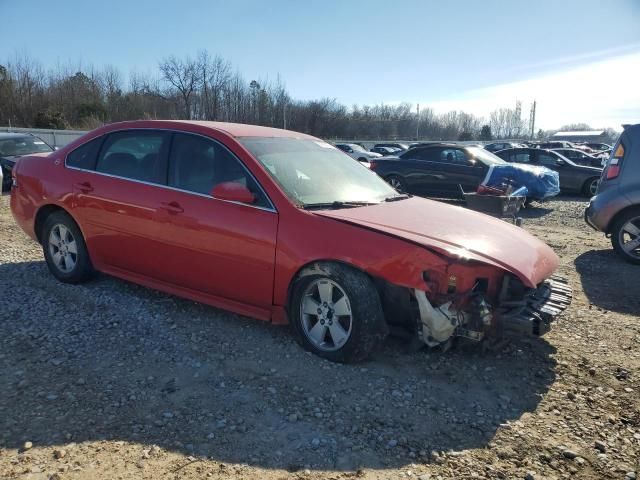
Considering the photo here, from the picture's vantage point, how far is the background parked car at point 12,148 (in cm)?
1263

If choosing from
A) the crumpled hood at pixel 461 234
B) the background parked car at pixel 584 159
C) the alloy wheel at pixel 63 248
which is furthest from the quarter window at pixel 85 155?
the background parked car at pixel 584 159

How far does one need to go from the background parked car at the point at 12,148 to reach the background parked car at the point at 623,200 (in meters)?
12.8

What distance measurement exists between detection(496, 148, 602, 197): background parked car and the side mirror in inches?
521

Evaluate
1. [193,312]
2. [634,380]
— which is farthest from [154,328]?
[634,380]

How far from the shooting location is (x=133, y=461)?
102 inches

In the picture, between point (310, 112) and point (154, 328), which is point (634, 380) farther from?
point (310, 112)

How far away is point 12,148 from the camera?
13.4 m

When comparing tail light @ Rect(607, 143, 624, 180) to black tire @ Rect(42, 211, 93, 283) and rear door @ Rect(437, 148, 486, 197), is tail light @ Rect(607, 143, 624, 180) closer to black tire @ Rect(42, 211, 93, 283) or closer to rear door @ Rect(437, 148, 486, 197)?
rear door @ Rect(437, 148, 486, 197)

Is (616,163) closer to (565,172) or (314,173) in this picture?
(314,173)

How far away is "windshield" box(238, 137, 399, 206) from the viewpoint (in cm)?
403

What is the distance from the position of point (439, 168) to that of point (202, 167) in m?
9.31

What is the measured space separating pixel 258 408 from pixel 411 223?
5.65 ft

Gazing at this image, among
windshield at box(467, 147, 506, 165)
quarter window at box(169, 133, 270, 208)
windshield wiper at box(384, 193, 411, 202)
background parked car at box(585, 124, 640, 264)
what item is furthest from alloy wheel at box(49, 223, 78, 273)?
windshield at box(467, 147, 506, 165)

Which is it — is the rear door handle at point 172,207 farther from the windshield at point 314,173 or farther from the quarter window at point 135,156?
the windshield at point 314,173
